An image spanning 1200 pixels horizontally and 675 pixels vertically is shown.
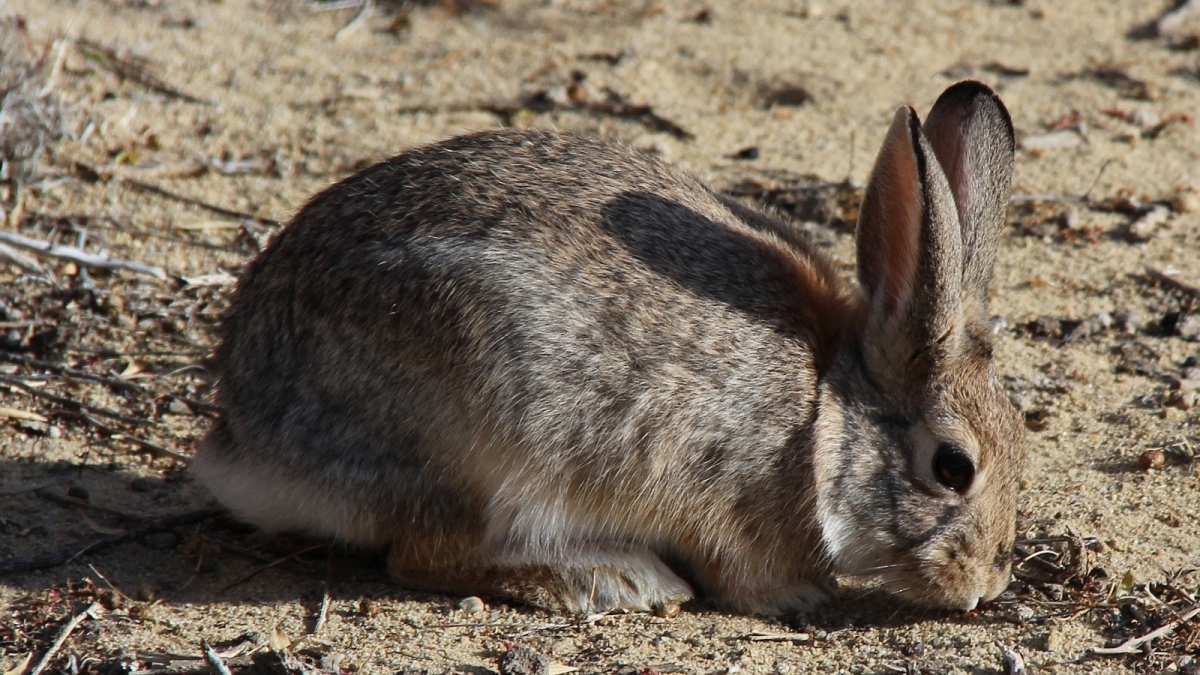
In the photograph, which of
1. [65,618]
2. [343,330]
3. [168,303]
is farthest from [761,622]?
[168,303]

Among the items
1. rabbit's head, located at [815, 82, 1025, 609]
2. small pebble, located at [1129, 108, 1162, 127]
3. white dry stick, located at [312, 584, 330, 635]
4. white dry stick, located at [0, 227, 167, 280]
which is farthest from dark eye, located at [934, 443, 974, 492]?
small pebble, located at [1129, 108, 1162, 127]

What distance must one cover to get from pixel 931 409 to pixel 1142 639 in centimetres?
100

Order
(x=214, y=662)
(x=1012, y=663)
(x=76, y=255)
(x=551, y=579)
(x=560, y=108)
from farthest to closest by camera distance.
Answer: (x=560, y=108) → (x=76, y=255) → (x=551, y=579) → (x=1012, y=663) → (x=214, y=662)

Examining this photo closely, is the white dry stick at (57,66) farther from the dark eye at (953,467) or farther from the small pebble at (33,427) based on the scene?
the dark eye at (953,467)

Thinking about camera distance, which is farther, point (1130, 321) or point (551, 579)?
point (1130, 321)

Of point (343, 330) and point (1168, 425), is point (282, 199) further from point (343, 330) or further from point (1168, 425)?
point (1168, 425)

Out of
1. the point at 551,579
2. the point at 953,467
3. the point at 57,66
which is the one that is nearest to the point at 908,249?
the point at 953,467

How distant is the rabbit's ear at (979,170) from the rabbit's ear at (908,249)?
0.51 ft

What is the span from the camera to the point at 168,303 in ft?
19.8

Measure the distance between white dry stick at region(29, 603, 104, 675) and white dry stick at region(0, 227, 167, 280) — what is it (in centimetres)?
223

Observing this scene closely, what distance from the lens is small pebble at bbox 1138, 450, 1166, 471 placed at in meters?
4.93

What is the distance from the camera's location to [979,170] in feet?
14.3

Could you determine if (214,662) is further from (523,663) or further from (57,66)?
(57,66)

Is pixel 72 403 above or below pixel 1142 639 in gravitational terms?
below
